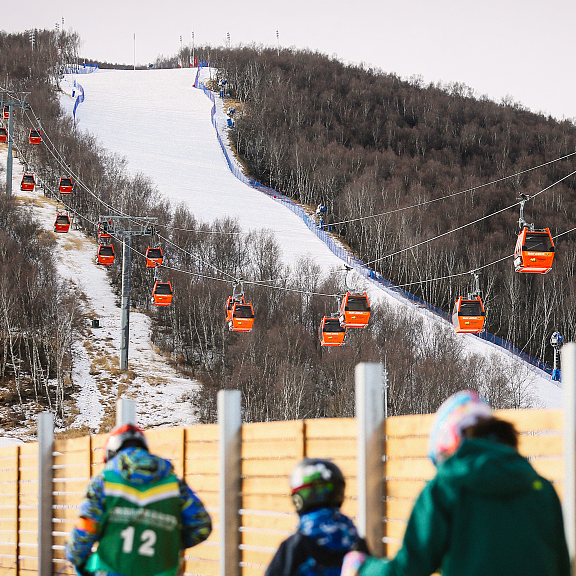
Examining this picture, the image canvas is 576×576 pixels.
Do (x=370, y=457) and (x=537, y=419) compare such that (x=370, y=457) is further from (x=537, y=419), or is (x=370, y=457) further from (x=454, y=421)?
(x=454, y=421)

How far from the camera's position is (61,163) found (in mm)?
66875

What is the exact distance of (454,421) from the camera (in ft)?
9.53

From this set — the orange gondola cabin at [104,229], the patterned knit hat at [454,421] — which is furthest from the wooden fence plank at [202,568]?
the orange gondola cabin at [104,229]

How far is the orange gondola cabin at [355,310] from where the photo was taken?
82.9 feet

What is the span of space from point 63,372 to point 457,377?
63.8 feet

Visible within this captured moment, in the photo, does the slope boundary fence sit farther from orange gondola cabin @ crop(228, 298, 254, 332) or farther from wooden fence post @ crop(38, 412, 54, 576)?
wooden fence post @ crop(38, 412, 54, 576)

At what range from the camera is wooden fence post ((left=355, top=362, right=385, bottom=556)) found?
462 cm

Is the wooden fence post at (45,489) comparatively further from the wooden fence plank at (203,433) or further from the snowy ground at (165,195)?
the snowy ground at (165,195)

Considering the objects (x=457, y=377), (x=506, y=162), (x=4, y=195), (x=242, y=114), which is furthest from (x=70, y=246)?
(x=506, y=162)

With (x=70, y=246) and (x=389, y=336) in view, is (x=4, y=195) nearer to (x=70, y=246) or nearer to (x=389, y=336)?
(x=70, y=246)

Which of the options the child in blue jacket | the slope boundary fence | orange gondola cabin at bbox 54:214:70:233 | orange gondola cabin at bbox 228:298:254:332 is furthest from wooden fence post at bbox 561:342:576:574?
the slope boundary fence

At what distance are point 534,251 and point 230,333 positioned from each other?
105ft

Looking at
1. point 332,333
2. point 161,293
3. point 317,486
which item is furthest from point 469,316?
point 317,486

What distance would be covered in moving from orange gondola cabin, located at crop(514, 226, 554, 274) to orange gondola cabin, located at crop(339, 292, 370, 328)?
6653 millimetres
